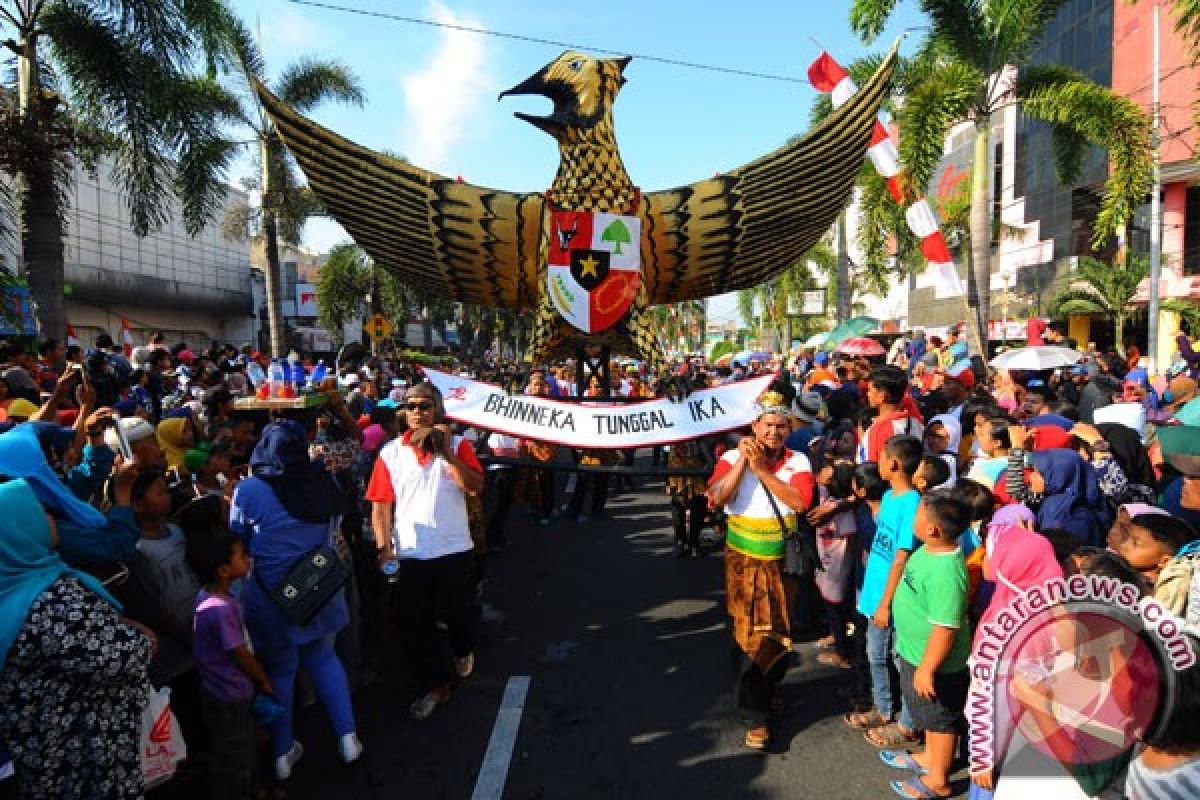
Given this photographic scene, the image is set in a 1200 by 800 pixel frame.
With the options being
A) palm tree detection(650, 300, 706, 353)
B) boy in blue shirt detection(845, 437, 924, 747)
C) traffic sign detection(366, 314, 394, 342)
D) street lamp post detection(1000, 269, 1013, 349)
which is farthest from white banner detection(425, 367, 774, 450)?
palm tree detection(650, 300, 706, 353)

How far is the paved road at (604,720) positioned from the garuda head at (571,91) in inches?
124

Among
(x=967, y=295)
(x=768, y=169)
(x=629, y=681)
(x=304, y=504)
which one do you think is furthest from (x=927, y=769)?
(x=967, y=295)

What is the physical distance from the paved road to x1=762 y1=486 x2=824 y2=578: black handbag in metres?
0.68

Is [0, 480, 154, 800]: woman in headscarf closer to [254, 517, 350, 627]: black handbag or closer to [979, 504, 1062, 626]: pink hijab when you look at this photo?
[254, 517, 350, 627]: black handbag

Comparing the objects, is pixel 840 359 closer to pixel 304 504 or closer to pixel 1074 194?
pixel 304 504

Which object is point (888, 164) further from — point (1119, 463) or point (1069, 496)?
point (1069, 496)

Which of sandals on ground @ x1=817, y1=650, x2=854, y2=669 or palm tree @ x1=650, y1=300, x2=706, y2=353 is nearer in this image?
sandals on ground @ x1=817, y1=650, x2=854, y2=669

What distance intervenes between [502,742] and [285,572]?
4.11 feet

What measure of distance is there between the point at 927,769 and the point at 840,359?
7.06 m

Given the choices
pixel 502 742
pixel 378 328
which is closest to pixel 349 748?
pixel 502 742

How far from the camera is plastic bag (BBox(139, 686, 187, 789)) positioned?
7.44ft

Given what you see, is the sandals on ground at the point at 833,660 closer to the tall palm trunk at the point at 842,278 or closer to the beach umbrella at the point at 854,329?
the beach umbrella at the point at 854,329

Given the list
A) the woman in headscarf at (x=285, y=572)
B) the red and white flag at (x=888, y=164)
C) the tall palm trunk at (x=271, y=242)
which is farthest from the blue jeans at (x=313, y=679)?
the tall palm trunk at (x=271, y=242)

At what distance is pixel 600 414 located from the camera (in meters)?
3.72
